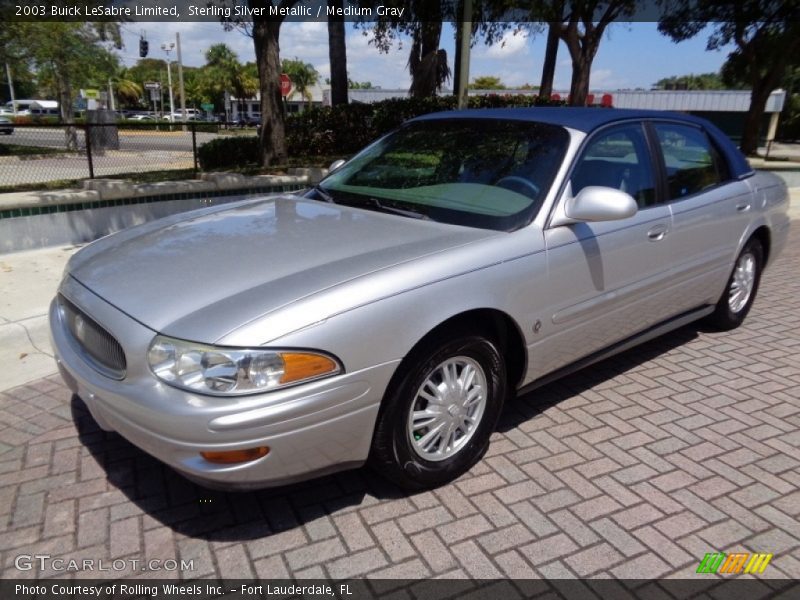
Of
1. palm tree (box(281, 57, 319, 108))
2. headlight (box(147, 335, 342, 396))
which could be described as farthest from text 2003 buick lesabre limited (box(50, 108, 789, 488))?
palm tree (box(281, 57, 319, 108))

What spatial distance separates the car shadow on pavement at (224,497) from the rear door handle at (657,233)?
2055mm

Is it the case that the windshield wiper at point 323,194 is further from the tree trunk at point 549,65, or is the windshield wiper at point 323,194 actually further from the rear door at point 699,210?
the tree trunk at point 549,65

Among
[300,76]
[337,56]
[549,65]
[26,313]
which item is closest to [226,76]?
[300,76]

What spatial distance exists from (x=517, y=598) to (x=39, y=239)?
6049mm

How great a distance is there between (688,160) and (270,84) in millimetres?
7965

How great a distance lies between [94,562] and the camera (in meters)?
2.43

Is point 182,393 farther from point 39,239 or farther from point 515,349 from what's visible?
point 39,239

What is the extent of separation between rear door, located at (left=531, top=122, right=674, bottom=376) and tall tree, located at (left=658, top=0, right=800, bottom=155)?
2098 cm

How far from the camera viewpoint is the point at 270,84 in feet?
34.3

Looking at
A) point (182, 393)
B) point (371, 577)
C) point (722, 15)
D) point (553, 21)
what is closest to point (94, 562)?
point (182, 393)

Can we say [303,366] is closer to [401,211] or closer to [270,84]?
[401,211]

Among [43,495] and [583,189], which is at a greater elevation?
[583,189]

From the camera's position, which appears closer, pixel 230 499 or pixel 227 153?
pixel 230 499

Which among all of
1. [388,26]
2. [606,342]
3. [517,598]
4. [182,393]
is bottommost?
[517,598]
